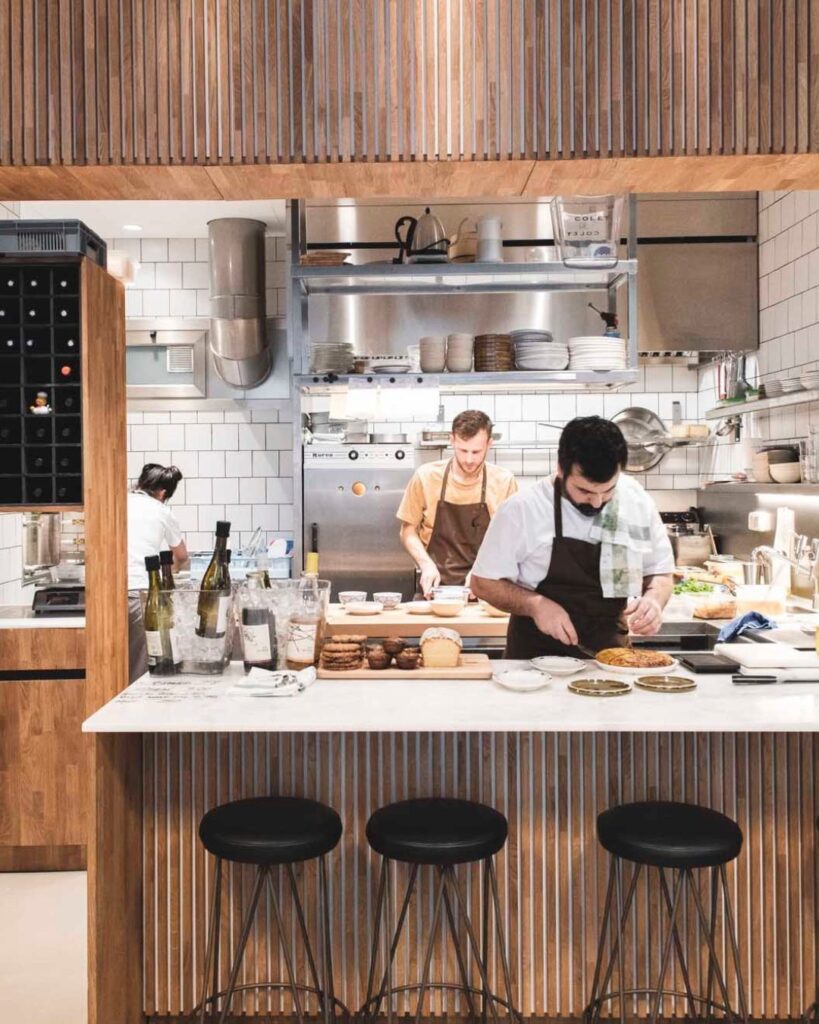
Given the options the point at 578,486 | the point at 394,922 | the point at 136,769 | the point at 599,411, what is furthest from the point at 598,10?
the point at 599,411

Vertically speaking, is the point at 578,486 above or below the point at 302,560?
above

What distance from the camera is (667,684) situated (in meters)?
2.75

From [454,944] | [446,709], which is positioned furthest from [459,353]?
[454,944]

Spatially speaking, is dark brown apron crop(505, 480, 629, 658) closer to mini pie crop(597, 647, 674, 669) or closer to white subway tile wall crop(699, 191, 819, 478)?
mini pie crop(597, 647, 674, 669)

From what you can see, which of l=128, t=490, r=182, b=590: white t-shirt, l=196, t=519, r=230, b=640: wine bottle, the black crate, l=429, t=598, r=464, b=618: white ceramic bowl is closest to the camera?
l=196, t=519, r=230, b=640: wine bottle

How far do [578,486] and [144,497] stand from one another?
9.74 feet

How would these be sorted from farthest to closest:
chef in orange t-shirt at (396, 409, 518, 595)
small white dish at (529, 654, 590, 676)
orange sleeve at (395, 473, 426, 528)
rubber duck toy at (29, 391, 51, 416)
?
orange sleeve at (395, 473, 426, 528) → chef in orange t-shirt at (396, 409, 518, 595) → rubber duck toy at (29, 391, 51, 416) → small white dish at (529, 654, 590, 676)

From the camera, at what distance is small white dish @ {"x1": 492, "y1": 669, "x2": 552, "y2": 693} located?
2721mm

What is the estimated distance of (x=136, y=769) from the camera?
2832 mm

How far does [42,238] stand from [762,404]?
11.7 ft

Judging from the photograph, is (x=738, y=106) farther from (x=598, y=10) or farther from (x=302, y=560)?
(x=302, y=560)

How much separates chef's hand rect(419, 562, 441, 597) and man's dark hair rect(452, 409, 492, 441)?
2.43 feet

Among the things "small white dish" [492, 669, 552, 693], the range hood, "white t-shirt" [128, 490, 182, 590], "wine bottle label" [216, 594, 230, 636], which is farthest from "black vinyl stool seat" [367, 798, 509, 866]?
the range hood

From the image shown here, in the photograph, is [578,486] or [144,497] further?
[144,497]
